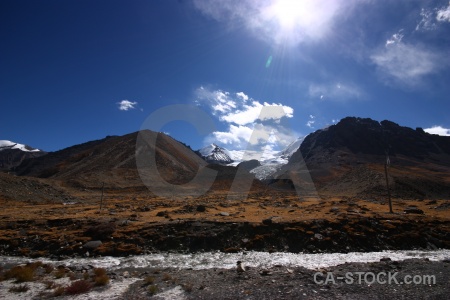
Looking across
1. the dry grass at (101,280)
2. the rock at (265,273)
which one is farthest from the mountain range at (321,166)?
the dry grass at (101,280)

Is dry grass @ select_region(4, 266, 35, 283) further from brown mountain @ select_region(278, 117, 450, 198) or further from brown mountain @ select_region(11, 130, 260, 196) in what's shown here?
brown mountain @ select_region(278, 117, 450, 198)

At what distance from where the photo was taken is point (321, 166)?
131 metres

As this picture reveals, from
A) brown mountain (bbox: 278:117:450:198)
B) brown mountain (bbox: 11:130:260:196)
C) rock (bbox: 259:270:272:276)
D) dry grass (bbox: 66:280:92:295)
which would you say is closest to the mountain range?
brown mountain (bbox: 278:117:450:198)

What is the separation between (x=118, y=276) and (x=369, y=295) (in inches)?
489

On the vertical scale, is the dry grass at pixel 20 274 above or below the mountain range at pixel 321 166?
below

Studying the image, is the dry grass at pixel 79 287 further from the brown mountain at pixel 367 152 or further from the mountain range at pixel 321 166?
the brown mountain at pixel 367 152

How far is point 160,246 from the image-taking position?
855 inches

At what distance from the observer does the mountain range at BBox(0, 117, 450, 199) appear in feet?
248

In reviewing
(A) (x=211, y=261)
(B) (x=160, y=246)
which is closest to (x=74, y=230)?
(B) (x=160, y=246)

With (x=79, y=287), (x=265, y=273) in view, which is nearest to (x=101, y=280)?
(x=79, y=287)

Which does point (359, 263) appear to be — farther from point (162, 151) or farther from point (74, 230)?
point (162, 151)

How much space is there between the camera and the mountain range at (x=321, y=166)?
248ft

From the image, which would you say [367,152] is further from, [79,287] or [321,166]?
[79,287]

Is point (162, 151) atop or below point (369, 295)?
atop
